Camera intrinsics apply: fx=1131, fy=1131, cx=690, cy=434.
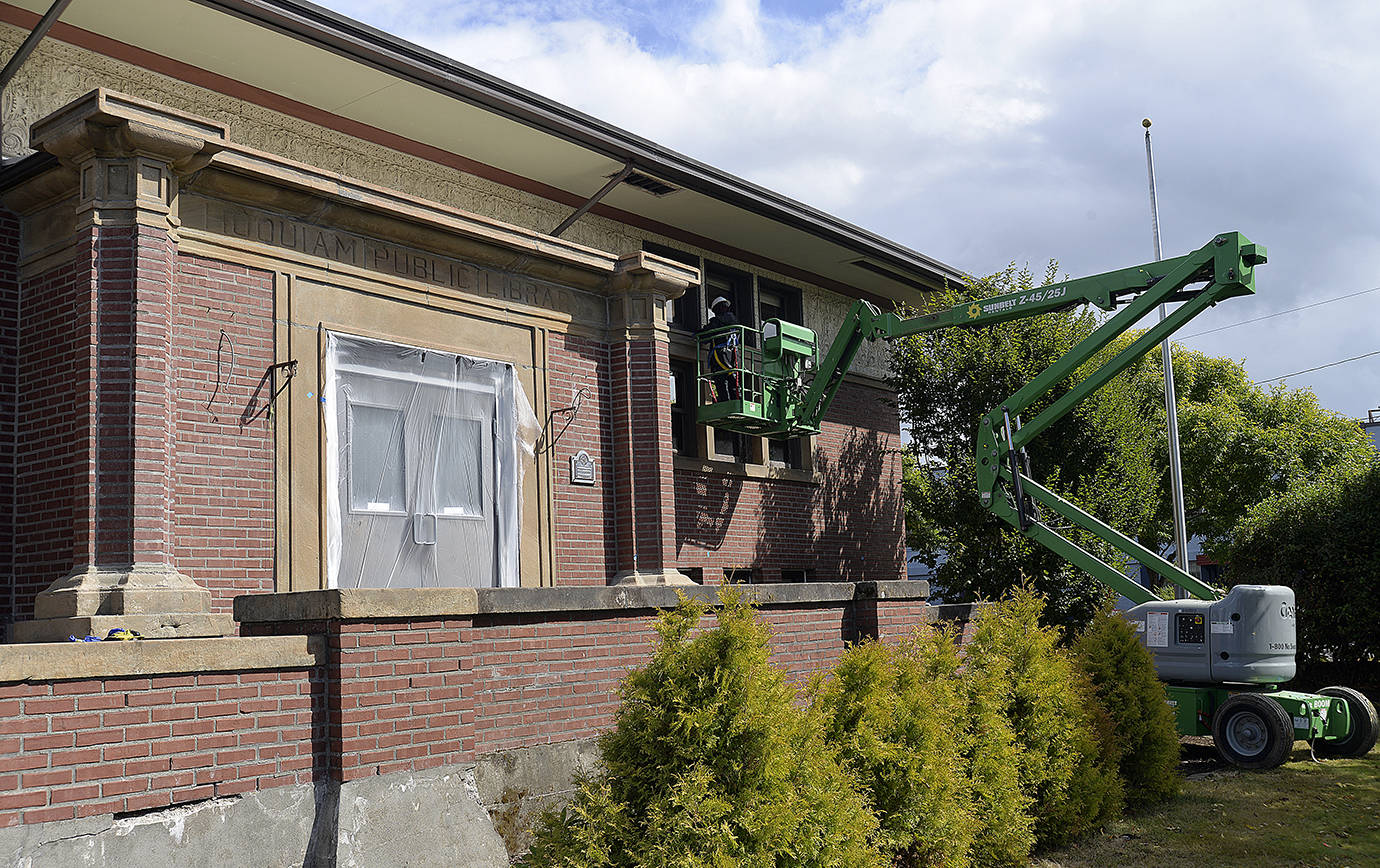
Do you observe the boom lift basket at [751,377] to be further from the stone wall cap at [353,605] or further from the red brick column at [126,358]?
the stone wall cap at [353,605]

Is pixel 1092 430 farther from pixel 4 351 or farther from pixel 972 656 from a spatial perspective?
pixel 4 351

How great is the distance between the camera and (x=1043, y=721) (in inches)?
377

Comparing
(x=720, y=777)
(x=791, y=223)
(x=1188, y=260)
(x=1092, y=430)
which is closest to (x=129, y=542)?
(x=720, y=777)

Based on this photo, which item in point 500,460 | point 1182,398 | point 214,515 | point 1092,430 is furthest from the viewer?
point 1182,398

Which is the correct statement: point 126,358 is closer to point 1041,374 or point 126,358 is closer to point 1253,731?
point 1041,374

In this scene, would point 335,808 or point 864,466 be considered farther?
point 864,466

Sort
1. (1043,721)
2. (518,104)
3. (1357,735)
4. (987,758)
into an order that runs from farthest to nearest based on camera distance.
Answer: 1. (1357,735)
2. (518,104)
3. (1043,721)
4. (987,758)

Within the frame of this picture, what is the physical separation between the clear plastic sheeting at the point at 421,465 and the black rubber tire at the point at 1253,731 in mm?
8492

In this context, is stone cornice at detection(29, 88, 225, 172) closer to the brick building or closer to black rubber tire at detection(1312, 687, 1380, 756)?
the brick building

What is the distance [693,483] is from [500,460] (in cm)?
526

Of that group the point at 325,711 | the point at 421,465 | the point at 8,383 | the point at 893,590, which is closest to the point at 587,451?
the point at 421,465

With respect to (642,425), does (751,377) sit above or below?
above

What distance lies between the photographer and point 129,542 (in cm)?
825

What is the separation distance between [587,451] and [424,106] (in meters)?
4.21
